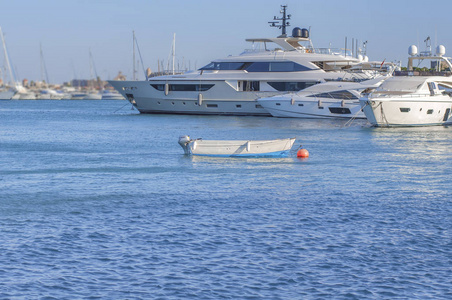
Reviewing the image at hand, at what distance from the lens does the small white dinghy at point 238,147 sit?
1344 inches

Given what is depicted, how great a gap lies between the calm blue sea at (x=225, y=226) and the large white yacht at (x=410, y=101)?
572 inches

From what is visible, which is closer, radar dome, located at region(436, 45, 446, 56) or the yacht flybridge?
radar dome, located at region(436, 45, 446, 56)

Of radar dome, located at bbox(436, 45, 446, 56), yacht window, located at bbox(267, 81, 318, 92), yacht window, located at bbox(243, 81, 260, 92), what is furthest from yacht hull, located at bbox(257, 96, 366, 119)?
radar dome, located at bbox(436, 45, 446, 56)

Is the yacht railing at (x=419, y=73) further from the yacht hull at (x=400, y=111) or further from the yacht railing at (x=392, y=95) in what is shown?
the yacht railing at (x=392, y=95)

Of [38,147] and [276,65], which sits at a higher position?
[276,65]

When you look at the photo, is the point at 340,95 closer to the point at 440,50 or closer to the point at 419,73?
the point at 419,73

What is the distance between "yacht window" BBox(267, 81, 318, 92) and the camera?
66.4 metres

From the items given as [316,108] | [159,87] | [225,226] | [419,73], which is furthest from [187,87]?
[225,226]


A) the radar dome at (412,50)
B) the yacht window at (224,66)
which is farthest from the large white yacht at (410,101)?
the yacht window at (224,66)

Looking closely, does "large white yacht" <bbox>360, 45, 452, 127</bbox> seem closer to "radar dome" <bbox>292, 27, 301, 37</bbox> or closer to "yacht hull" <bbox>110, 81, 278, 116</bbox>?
"yacht hull" <bbox>110, 81, 278, 116</bbox>

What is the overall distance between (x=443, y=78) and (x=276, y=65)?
18.4 meters

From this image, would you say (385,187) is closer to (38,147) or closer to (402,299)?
(402,299)

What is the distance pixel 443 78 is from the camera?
54.1m

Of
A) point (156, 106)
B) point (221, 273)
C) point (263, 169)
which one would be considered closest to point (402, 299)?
point (221, 273)
